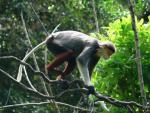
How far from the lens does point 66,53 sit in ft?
17.8

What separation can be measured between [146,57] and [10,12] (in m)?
→ 3.90

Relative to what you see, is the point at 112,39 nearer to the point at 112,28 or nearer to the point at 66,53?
the point at 112,28

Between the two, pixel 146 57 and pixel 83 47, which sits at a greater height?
pixel 83 47

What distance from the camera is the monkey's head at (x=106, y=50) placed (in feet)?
17.4

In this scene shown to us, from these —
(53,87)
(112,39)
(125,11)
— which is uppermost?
(112,39)

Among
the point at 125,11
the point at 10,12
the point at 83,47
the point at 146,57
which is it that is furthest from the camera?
the point at 125,11

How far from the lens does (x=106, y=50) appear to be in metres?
5.36

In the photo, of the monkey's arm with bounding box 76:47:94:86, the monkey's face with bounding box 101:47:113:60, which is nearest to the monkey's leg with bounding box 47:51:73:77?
the monkey's arm with bounding box 76:47:94:86

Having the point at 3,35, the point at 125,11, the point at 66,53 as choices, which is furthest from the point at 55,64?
the point at 125,11

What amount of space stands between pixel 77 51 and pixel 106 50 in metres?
0.41

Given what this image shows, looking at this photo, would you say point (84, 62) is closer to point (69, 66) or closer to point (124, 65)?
point (69, 66)

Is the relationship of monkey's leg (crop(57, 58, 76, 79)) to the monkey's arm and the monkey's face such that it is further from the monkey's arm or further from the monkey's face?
the monkey's face

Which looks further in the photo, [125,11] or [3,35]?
[125,11]

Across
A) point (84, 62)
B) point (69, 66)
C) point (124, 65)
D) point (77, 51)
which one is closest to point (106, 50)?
point (84, 62)
